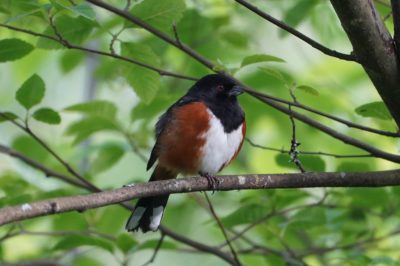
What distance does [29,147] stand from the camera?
4223 millimetres

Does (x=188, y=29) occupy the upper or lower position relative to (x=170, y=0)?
upper

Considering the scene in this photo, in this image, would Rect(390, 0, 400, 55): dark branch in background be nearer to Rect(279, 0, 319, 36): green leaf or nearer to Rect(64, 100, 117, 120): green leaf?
Rect(279, 0, 319, 36): green leaf

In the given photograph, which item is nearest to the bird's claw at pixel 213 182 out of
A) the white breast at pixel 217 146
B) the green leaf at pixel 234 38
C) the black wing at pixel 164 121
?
the white breast at pixel 217 146

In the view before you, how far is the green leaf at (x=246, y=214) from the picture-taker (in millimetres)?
3594

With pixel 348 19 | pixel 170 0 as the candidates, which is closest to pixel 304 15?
pixel 170 0

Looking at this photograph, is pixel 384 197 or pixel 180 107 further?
pixel 180 107

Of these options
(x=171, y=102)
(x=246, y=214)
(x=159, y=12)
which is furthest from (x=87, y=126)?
(x=159, y=12)

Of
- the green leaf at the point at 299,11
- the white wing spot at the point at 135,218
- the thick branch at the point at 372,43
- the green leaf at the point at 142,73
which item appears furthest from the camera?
the white wing spot at the point at 135,218

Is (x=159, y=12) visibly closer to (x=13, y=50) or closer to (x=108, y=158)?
(x=13, y=50)

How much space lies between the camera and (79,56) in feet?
16.0

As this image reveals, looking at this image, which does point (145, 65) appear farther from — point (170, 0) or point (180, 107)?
point (180, 107)

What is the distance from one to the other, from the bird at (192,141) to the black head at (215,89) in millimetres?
10

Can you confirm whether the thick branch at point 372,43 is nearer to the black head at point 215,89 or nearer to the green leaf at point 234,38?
the black head at point 215,89

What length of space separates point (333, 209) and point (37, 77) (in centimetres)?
188
